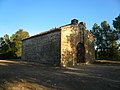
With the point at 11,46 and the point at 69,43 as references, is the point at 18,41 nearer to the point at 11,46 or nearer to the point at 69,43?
the point at 11,46

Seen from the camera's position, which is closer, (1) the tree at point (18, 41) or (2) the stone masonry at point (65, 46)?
(2) the stone masonry at point (65, 46)

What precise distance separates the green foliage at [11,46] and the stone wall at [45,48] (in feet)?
49.2

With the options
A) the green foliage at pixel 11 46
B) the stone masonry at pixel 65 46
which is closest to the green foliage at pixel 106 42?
the stone masonry at pixel 65 46

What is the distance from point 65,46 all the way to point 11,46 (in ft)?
97.8

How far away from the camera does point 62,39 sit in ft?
67.3

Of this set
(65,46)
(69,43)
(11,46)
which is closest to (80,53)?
(69,43)

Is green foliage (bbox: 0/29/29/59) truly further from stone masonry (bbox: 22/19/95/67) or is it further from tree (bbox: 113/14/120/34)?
tree (bbox: 113/14/120/34)

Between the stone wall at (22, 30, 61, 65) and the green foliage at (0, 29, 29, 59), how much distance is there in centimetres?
1501

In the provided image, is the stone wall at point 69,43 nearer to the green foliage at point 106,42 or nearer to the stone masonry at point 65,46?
the stone masonry at point 65,46

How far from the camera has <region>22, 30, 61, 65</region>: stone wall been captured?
820 inches

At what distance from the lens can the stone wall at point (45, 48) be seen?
2083 cm

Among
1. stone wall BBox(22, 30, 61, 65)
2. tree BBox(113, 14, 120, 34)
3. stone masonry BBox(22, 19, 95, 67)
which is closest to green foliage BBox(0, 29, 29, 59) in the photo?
stone wall BBox(22, 30, 61, 65)

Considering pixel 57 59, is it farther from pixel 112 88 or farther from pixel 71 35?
pixel 112 88

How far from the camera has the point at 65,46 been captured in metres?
20.8
